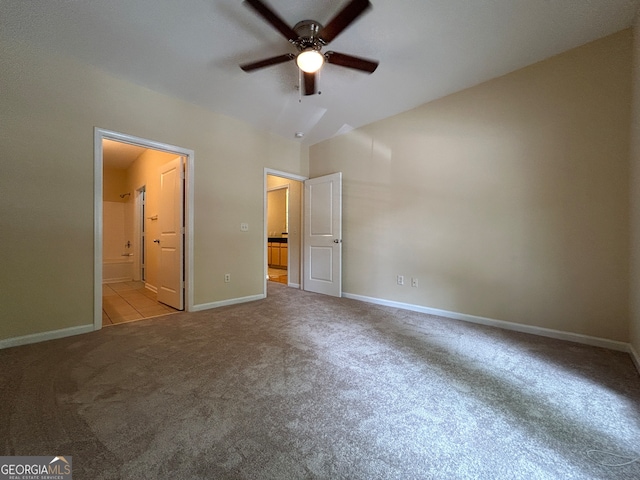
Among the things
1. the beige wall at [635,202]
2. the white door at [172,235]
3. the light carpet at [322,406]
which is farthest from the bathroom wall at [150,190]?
the beige wall at [635,202]

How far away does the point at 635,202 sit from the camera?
Result: 6.54ft

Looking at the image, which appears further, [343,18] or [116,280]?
[116,280]

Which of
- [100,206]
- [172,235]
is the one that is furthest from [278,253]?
[100,206]

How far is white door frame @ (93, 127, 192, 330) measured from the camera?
258cm

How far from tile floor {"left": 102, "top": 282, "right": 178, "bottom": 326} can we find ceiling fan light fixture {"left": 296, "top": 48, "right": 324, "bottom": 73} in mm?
3241

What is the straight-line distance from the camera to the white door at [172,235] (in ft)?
10.9

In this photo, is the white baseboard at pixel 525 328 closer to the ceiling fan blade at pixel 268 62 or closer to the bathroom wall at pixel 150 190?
the ceiling fan blade at pixel 268 62

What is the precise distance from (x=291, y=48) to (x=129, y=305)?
3.95 m

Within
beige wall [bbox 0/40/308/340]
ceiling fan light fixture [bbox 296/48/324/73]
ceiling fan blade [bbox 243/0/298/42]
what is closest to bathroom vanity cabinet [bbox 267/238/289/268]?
beige wall [bbox 0/40/308/340]

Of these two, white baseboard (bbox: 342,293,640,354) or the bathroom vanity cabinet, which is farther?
the bathroom vanity cabinet

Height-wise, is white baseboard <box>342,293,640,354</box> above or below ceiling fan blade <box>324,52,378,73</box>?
below

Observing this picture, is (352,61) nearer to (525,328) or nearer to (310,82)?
(310,82)

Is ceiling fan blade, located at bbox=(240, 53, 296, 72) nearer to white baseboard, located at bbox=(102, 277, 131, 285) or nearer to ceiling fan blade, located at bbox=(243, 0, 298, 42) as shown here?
ceiling fan blade, located at bbox=(243, 0, 298, 42)

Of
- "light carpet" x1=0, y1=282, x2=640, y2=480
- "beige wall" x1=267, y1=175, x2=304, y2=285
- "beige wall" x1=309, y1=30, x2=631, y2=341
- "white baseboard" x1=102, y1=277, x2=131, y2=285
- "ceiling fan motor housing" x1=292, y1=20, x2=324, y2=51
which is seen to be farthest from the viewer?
"white baseboard" x1=102, y1=277, x2=131, y2=285
